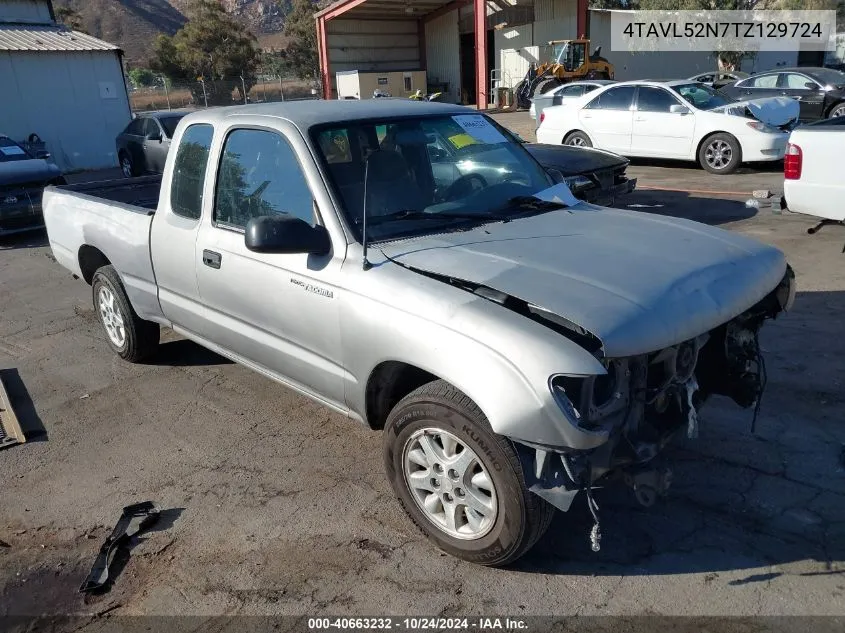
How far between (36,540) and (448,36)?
3991 cm

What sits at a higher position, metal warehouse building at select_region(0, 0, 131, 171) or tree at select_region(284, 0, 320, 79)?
tree at select_region(284, 0, 320, 79)

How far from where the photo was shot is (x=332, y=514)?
11.8 feet

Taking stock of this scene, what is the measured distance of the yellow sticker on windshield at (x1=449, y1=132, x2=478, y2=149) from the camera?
4.21m

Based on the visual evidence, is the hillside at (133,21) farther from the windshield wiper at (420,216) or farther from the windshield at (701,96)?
the windshield wiper at (420,216)

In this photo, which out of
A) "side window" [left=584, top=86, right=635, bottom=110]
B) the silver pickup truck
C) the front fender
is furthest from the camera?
"side window" [left=584, top=86, right=635, bottom=110]

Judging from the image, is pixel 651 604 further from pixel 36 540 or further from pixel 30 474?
pixel 30 474

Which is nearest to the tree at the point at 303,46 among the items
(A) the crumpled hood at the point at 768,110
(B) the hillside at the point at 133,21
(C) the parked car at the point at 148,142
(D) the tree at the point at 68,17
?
(D) the tree at the point at 68,17

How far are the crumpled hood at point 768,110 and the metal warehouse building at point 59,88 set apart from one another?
16.9 metres

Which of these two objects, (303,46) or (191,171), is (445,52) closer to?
(303,46)

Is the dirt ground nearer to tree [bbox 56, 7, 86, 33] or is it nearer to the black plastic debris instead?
the black plastic debris

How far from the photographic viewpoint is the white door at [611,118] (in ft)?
43.1

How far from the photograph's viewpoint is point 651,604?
2879 mm

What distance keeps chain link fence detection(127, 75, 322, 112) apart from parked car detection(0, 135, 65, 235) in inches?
991

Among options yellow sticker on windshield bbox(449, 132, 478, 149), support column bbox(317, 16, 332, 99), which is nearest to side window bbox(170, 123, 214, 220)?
yellow sticker on windshield bbox(449, 132, 478, 149)
